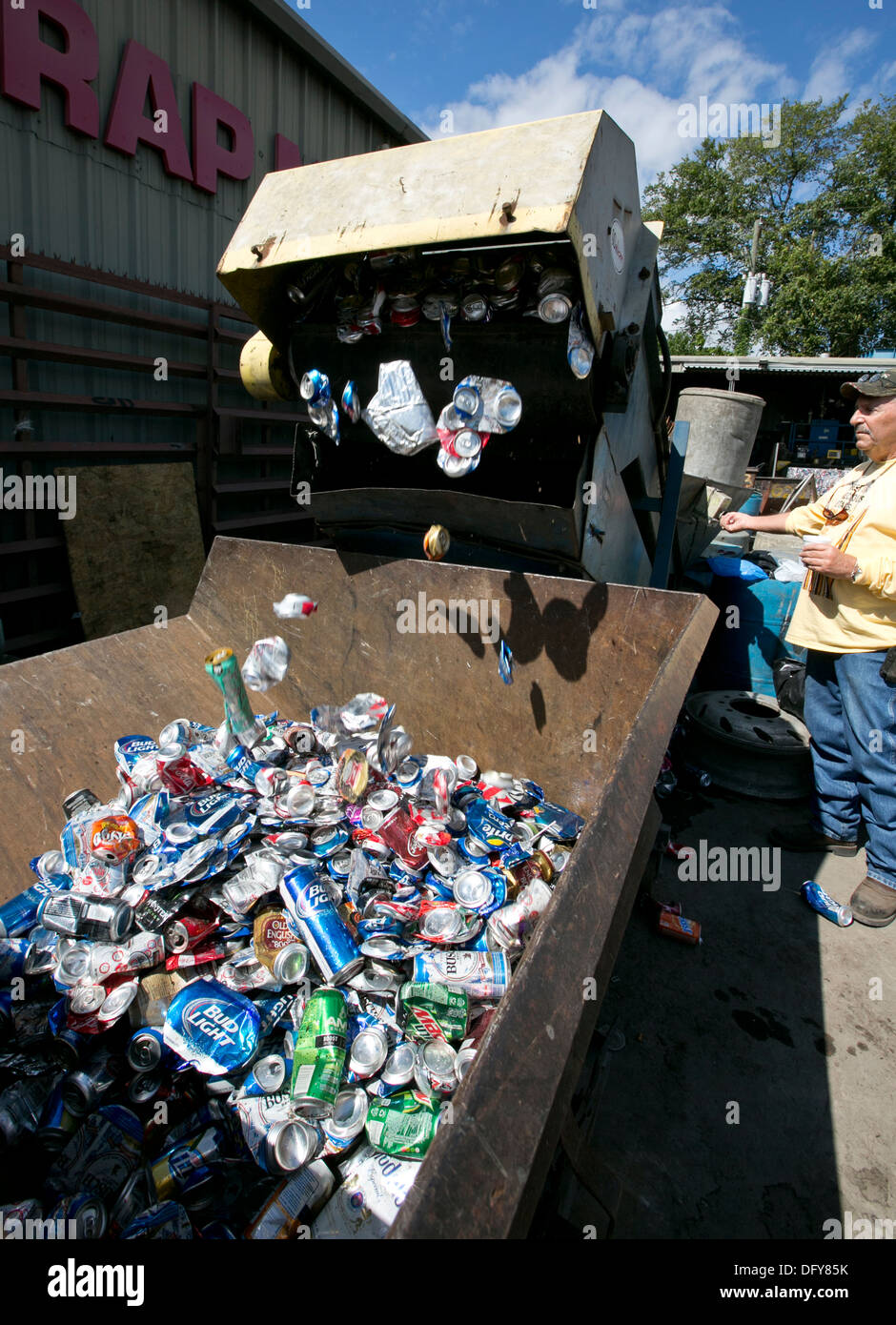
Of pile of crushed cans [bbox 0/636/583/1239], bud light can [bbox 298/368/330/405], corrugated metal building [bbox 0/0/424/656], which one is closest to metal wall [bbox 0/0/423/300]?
corrugated metal building [bbox 0/0/424/656]

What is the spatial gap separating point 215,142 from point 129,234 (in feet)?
4.23

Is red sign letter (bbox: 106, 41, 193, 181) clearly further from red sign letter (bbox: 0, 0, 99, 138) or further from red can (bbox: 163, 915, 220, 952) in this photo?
red can (bbox: 163, 915, 220, 952)

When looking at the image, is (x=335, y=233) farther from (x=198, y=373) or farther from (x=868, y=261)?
(x=868, y=261)

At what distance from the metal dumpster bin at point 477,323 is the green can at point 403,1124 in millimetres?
1895

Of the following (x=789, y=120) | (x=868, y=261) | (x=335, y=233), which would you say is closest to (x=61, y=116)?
(x=335, y=233)

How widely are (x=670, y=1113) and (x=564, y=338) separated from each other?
2558 mm

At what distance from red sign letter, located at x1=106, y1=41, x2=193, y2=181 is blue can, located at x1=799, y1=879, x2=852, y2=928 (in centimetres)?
612

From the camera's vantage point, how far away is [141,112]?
4.61 metres

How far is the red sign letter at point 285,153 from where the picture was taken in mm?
5961

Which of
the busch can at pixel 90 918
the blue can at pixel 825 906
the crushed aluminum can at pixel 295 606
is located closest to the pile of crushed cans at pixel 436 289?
the crushed aluminum can at pixel 295 606

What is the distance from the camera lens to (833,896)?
2975mm

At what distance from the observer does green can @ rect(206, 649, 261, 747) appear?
A: 2389 mm

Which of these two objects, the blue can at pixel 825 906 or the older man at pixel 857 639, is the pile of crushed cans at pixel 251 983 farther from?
the older man at pixel 857 639
